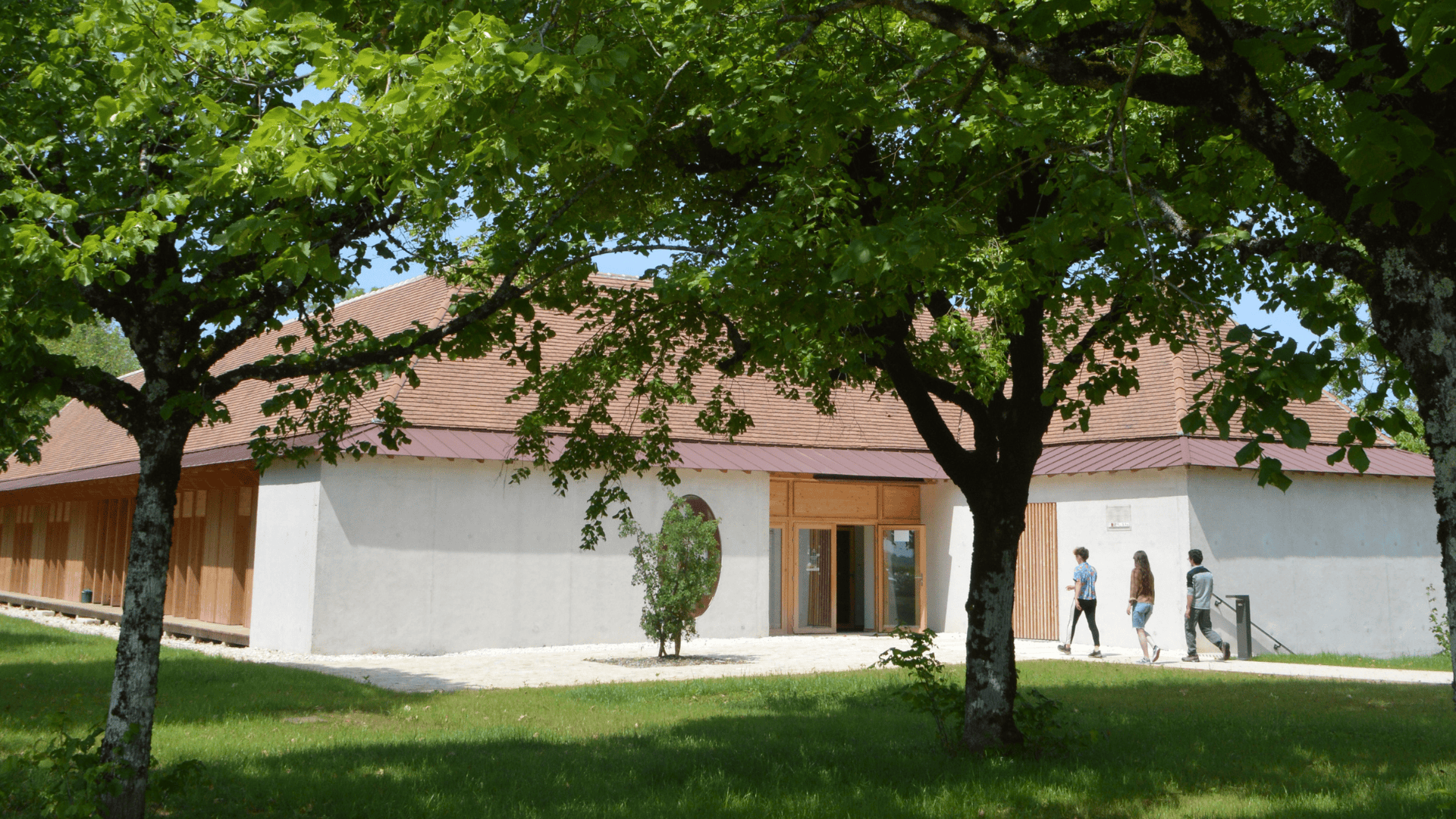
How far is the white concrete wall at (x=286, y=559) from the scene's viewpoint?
18297mm

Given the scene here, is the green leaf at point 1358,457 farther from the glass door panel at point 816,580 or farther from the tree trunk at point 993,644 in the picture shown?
the glass door panel at point 816,580

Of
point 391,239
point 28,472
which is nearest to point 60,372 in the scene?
point 391,239

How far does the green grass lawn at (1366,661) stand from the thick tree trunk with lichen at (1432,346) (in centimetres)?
1557

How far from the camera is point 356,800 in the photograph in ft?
23.4

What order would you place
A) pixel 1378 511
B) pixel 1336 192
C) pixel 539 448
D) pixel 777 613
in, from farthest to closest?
pixel 777 613
pixel 1378 511
pixel 539 448
pixel 1336 192

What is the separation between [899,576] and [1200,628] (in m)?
7.29

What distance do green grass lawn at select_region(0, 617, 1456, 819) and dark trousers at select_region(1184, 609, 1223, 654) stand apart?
11.8 feet

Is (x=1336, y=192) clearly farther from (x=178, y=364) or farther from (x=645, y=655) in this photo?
(x=645, y=655)

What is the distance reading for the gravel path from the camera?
15.3 m

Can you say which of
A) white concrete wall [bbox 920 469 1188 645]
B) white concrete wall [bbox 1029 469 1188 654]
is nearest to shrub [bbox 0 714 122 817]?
white concrete wall [bbox 920 469 1188 645]

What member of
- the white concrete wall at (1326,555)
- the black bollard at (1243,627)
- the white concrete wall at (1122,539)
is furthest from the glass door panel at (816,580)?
the black bollard at (1243,627)

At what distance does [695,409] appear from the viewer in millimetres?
22734

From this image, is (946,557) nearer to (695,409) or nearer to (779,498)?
(779,498)

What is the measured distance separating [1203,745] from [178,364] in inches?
323
